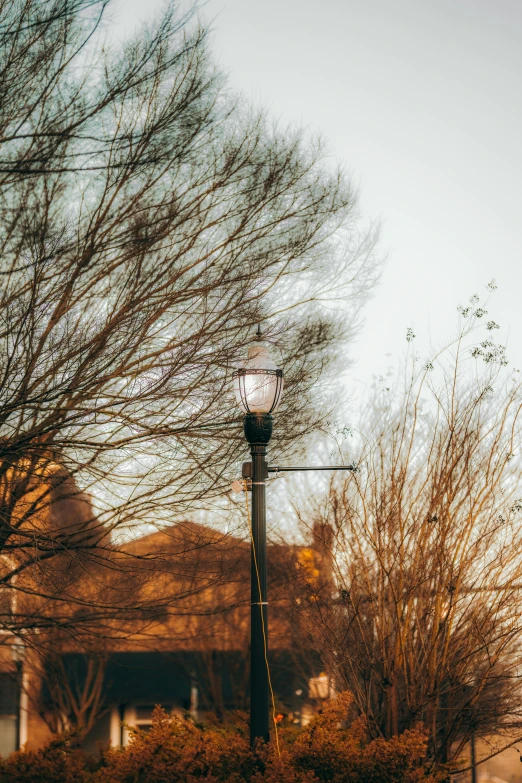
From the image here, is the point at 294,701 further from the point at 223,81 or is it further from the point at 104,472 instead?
the point at 223,81

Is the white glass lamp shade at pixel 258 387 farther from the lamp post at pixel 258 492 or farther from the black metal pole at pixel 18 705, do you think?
the black metal pole at pixel 18 705

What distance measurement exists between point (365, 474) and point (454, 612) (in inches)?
77.1

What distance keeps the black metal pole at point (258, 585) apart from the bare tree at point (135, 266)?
1.17 meters

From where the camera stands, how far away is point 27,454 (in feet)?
27.4

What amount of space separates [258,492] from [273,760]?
2076 millimetres

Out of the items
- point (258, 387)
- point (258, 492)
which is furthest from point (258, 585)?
point (258, 387)

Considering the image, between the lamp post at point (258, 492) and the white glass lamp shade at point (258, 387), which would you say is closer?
the lamp post at point (258, 492)

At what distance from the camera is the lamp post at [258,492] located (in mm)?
7047

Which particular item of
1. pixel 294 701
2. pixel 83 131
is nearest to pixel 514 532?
pixel 83 131

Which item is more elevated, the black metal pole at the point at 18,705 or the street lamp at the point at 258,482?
the street lamp at the point at 258,482

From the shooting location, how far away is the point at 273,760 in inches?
274

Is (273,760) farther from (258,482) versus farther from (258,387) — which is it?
(258,387)

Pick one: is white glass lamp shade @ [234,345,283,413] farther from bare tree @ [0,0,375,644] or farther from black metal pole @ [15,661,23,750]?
black metal pole @ [15,661,23,750]

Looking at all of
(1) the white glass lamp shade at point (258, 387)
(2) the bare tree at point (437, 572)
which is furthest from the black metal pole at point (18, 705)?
(1) the white glass lamp shade at point (258, 387)
